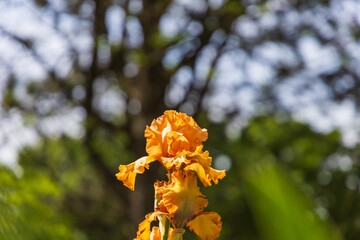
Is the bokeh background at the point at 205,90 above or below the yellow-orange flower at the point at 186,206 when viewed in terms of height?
above

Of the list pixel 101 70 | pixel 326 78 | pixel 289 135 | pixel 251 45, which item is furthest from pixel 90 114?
pixel 326 78

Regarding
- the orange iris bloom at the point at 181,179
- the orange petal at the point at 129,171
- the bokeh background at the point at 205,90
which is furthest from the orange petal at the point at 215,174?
the bokeh background at the point at 205,90

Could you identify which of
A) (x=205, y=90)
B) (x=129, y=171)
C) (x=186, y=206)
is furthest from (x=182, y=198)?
(x=205, y=90)

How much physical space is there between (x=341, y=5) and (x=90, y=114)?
2.31 m

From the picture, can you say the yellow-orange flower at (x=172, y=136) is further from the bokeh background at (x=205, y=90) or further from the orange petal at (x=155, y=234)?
the bokeh background at (x=205, y=90)

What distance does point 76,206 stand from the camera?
558 centimetres

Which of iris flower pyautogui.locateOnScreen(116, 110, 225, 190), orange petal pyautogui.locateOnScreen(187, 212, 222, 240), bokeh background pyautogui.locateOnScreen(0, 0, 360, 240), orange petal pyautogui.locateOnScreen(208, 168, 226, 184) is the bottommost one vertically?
orange petal pyautogui.locateOnScreen(187, 212, 222, 240)

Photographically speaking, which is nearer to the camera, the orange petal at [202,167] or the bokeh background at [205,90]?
the orange petal at [202,167]

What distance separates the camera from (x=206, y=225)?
666 mm

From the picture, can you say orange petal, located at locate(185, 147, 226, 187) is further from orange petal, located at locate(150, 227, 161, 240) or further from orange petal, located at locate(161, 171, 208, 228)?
orange petal, located at locate(150, 227, 161, 240)

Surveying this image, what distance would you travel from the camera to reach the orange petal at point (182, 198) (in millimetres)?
644

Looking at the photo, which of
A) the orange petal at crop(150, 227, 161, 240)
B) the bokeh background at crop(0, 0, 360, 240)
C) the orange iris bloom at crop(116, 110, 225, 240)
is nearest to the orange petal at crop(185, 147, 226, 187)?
the orange iris bloom at crop(116, 110, 225, 240)

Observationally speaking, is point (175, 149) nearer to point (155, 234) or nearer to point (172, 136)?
point (172, 136)

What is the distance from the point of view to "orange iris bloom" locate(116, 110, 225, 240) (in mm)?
650
